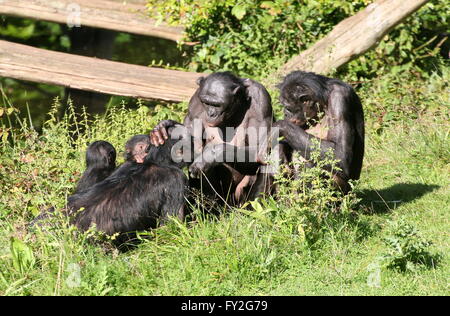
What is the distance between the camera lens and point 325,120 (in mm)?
6625

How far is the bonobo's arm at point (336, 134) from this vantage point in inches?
251

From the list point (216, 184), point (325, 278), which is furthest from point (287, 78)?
point (325, 278)

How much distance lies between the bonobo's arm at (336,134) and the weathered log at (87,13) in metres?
4.63

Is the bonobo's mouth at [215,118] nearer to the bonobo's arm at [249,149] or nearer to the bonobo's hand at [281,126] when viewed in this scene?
the bonobo's arm at [249,149]

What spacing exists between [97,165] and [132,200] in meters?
1.23

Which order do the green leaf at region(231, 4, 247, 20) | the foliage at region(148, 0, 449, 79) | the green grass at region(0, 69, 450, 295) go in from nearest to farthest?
the green grass at region(0, 69, 450, 295) → the green leaf at region(231, 4, 247, 20) → the foliage at region(148, 0, 449, 79)

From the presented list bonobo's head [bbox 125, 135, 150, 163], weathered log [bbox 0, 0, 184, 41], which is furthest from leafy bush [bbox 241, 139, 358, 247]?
weathered log [bbox 0, 0, 184, 41]

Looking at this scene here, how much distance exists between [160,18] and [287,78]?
13.0ft

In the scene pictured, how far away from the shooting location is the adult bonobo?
21.0ft

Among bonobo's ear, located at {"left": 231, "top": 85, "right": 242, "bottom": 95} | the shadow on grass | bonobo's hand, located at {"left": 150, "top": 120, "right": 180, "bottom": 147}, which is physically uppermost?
bonobo's ear, located at {"left": 231, "top": 85, "right": 242, "bottom": 95}

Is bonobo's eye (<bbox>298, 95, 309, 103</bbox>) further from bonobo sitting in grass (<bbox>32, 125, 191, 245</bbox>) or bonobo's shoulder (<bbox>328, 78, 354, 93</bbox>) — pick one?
bonobo sitting in grass (<bbox>32, 125, 191, 245</bbox>)

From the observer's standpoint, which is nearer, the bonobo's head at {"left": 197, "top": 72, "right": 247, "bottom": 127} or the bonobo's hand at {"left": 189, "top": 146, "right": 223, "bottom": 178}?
the bonobo's hand at {"left": 189, "top": 146, "right": 223, "bottom": 178}

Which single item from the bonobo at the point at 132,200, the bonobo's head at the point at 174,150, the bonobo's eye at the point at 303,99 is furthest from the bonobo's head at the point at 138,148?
the bonobo's eye at the point at 303,99

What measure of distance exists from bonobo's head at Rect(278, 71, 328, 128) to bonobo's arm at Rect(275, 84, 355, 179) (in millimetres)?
117
